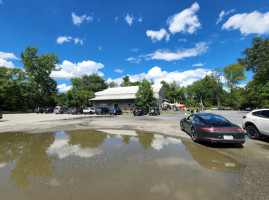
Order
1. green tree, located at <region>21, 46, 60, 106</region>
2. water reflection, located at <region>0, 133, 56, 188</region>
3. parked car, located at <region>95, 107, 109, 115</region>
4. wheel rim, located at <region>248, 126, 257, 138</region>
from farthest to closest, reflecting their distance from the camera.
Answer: green tree, located at <region>21, 46, 60, 106</region> → parked car, located at <region>95, 107, 109, 115</region> → wheel rim, located at <region>248, 126, 257, 138</region> → water reflection, located at <region>0, 133, 56, 188</region>

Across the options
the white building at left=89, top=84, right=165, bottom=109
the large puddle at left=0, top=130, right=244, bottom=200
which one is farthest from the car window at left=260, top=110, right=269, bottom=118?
the white building at left=89, top=84, right=165, bottom=109

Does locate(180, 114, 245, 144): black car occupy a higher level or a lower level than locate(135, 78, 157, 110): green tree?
lower

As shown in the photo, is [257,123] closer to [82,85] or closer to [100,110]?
[100,110]

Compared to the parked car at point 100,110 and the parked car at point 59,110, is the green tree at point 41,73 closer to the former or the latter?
the parked car at point 59,110

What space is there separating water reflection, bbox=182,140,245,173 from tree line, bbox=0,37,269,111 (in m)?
25.0

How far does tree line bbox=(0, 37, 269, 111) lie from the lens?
3247 centimetres

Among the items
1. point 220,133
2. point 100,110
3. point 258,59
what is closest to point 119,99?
point 100,110

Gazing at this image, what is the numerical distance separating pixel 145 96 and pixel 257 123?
79.2 ft

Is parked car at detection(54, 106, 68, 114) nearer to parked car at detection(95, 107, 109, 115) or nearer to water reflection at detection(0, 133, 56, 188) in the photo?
parked car at detection(95, 107, 109, 115)

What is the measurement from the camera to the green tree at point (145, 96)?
2992 cm

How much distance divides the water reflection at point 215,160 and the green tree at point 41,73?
4958 cm

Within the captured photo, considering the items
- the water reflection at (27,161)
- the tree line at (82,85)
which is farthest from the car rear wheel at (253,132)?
the tree line at (82,85)

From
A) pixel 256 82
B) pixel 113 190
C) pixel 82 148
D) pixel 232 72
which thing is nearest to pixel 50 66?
pixel 82 148

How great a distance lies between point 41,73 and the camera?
1768 inches
